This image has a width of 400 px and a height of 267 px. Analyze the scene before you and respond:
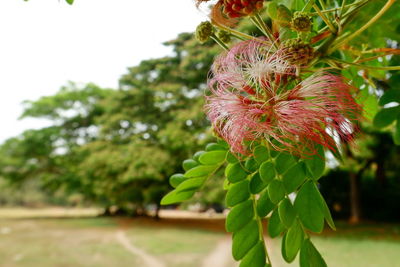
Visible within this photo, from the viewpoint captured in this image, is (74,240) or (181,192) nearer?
(181,192)

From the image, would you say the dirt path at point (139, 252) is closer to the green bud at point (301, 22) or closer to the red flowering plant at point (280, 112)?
the red flowering plant at point (280, 112)

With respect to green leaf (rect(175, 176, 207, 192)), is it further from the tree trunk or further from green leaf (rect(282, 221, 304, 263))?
the tree trunk

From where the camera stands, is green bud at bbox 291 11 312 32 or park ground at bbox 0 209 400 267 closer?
green bud at bbox 291 11 312 32

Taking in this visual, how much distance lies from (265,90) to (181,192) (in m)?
0.27

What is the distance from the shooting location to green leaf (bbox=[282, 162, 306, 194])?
1.65ft

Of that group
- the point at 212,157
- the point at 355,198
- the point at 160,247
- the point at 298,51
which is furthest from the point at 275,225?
the point at 355,198

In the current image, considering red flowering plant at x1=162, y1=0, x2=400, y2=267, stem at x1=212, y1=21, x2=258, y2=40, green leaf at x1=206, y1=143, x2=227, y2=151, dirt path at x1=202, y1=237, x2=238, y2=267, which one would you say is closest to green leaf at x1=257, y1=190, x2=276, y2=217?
red flowering plant at x1=162, y1=0, x2=400, y2=267

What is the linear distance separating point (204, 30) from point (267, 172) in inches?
8.3

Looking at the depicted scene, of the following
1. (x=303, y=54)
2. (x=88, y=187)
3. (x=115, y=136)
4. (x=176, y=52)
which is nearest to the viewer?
(x=303, y=54)

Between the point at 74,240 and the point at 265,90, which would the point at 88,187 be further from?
the point at 265,90

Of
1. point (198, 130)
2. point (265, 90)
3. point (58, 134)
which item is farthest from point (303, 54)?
point (58, 134)

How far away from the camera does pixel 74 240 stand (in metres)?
8.42

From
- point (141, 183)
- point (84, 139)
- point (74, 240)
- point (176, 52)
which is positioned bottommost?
point (74, 240)

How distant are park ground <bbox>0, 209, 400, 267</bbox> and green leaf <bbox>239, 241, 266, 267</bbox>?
5.00 meters
